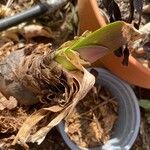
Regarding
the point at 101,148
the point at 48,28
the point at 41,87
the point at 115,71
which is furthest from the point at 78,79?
the point at 48,28

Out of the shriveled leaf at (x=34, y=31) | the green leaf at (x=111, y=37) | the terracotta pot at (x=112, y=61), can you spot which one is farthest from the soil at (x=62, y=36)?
the green leaf at (x=111, y=37)

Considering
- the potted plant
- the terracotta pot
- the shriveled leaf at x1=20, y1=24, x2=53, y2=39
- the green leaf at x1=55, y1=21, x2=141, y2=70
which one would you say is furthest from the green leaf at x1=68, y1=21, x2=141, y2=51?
the shriveled leaf at x1=20, y1=24, x2=53, y2=39


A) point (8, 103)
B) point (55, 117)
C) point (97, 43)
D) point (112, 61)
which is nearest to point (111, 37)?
point (97, 43)

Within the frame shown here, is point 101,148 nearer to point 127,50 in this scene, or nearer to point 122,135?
point 122,135

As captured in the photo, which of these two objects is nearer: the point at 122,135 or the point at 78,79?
the point at 78,79

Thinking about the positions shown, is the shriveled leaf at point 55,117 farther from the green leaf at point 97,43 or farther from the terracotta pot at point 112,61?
the terracotta pot at point 112,61

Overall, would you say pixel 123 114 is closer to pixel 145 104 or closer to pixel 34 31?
pixel 145 104
